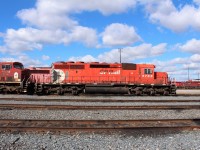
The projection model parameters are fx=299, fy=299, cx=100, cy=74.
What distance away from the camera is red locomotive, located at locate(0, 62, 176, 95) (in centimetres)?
2566

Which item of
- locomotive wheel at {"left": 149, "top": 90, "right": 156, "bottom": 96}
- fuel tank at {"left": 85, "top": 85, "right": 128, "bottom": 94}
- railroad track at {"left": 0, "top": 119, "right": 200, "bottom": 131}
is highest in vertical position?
fuel tank at {"left": 85, "top": 85, "right": 128, "bottom": 94}

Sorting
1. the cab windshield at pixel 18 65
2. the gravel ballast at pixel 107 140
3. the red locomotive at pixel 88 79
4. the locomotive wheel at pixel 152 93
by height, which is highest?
the cab windshield at pixel 18 65

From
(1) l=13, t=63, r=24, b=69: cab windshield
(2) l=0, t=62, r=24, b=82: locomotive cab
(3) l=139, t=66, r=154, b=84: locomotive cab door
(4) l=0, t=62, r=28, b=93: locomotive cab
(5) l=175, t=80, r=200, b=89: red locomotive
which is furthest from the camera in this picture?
(5) l=175, t=80, r=200, b=89: red locomotive

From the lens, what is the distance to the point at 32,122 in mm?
9930

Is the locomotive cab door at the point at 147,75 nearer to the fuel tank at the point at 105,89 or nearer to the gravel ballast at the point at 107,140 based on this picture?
the fuel tank at the point at 105,89

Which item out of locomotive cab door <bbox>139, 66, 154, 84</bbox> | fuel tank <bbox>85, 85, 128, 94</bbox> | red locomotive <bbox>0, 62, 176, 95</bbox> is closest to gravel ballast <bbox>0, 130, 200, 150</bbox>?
fuel tank <bbox>85, 85, 128, 94</bbox>

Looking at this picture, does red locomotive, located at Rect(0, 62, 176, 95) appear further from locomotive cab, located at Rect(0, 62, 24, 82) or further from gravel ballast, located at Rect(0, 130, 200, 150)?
gravel ballast, located at Rect(0, 130, 200, 150)

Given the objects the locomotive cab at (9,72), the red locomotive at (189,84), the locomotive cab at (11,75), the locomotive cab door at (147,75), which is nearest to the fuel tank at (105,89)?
the locomotive cab door at (147,75)

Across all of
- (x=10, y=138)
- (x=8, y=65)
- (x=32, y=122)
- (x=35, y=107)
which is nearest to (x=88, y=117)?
(x=32, y=122)

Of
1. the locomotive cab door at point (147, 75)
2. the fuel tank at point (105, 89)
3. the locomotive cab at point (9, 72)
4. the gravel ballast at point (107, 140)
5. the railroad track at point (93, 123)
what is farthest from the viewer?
the locomotive cab door at point (147, 75)

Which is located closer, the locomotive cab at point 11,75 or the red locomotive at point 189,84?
the locomotive cab at point 11,75

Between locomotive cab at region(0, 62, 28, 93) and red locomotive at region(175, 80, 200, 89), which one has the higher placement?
locomotive cab at region(0, 62, 28, 93)

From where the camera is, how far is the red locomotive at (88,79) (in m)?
A: 25.7

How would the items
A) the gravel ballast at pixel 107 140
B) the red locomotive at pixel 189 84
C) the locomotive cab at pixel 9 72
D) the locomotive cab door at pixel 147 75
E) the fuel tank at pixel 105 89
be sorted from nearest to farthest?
the gravel ballast at pixel 107 140
the fuel tank at pixel 105 89
the locomotive cab at pixel 9 72
the locomotive cab door at pixel 147 75
the red locomotive at pixel 189 84
